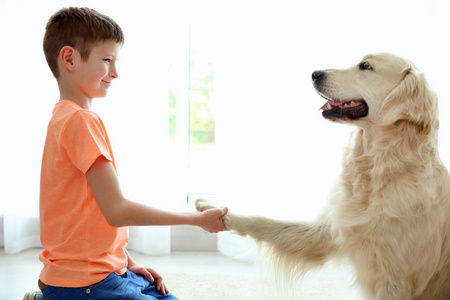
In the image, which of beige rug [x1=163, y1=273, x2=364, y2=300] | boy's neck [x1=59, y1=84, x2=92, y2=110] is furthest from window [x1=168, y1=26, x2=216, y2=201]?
boy's neck [x1=59, y1=84, x2=92, y2=110]

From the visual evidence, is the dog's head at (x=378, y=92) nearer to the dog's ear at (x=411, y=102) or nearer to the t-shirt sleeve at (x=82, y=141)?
the dog's ear at (x=411, y=102)

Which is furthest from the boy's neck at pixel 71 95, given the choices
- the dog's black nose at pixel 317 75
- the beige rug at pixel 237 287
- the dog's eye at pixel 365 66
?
the beige rug at pixel 237 287

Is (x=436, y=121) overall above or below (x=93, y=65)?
below

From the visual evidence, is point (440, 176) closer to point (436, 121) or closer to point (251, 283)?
point (436, 121)

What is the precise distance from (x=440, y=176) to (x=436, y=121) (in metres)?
0.17

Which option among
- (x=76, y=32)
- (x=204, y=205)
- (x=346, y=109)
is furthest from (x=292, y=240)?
(x=76, y=32)

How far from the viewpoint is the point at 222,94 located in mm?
2586

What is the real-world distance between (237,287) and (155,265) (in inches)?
20.3

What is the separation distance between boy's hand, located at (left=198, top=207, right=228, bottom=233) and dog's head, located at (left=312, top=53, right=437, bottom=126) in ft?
1.57

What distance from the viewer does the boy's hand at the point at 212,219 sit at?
137 centimetres

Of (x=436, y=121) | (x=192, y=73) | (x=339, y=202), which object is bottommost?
(x=339, y=202)

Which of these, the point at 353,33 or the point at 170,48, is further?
the point at 170,48

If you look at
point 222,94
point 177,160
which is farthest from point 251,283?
point 222,94

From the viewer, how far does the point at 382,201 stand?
4.58 feet
